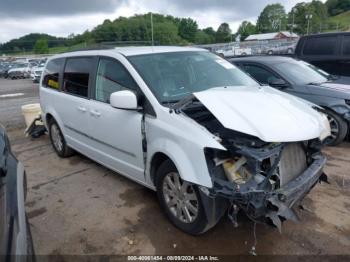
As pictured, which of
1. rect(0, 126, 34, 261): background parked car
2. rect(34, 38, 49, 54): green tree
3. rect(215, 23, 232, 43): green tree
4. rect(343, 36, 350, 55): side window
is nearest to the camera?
rect(0, 126, 34, 261): background parked car

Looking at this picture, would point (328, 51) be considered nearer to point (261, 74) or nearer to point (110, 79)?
point (261, 74)

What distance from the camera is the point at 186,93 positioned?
10.9ft

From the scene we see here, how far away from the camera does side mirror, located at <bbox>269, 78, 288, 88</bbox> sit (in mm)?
5502

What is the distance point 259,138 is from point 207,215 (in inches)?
31.3

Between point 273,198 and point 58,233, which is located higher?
point 273,198

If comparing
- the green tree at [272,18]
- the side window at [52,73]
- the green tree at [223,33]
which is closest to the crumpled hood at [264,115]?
the side window at [52,73]

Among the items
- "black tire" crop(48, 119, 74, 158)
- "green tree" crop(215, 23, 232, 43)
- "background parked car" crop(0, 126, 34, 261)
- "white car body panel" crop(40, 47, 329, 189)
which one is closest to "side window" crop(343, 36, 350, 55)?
"white car body panel" crop(40, 47, 329, 189)

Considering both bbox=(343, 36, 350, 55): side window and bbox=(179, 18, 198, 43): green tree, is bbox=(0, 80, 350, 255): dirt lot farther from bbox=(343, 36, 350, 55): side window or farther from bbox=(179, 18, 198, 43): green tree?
bbox=(179, 18, 198, 43): green tree

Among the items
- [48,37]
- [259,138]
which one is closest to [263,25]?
[48,37]

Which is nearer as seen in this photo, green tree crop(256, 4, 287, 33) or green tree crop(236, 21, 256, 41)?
green tree crop(256, 4, 287, 33)

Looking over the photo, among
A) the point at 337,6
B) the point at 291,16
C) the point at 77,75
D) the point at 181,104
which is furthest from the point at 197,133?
the point at 337,6

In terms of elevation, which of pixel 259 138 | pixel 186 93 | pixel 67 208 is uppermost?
pixel 186 93

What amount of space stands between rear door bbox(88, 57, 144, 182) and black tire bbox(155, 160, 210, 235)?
0.33 meters

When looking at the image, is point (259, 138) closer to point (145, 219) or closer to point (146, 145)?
point (146, 145)
